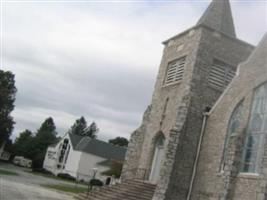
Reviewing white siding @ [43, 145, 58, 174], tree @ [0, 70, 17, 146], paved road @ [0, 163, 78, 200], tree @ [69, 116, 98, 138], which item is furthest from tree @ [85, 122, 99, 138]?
paved road @ [0, 163, 78, 200]

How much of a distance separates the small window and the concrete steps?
622 cm

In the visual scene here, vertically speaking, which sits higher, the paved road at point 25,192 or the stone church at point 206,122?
the stone church at point 206,122

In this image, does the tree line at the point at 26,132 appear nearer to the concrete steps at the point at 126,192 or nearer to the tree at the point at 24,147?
the tree at the point at 24,147

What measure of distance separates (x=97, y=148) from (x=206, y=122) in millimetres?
43797

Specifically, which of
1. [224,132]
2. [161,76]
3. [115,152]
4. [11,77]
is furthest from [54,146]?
[224,132]

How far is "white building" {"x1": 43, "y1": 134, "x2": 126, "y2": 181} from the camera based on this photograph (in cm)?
6103

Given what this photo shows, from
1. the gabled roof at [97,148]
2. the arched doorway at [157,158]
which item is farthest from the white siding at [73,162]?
the arched doorway at [157,158]

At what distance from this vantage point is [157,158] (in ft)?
81.8

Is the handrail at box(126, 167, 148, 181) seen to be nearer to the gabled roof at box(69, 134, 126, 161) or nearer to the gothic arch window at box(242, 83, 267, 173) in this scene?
the gothic arch window at box(242, 83, 267, 173)

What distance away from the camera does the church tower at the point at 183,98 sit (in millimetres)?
21359

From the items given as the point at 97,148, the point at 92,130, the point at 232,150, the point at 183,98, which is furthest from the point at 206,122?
the point at 92,130

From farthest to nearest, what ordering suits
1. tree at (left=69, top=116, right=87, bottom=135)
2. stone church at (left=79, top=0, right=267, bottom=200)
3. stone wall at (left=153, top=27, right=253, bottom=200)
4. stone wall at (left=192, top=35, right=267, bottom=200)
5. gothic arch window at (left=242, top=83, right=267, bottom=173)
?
1. tree at (left=69, top=116, right=87, bottom=135)
2. stone wall at (left=153, top=27, right=253, bottom=200)
3. stone church at (left=79, top=0, right=267, bottom=200)
4. gothic arch window at (left=242, top=83, right=267, bottom=173)
5. stone wall at (left=192, top=35, right=267, bottom=200)

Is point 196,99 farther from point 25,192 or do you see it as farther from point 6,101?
point 6,101

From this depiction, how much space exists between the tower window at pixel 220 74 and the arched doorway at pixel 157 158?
4.27 meters
